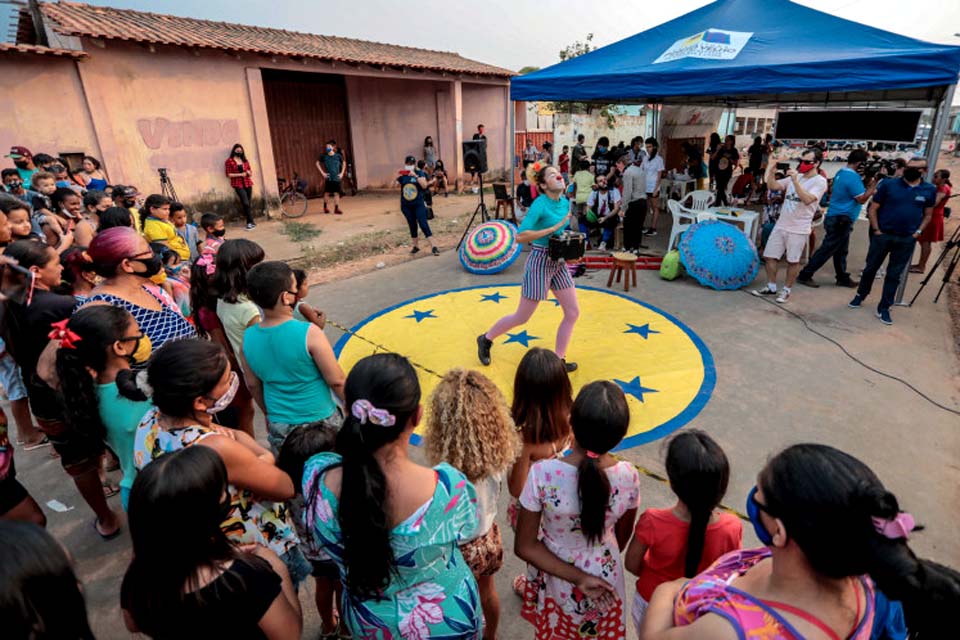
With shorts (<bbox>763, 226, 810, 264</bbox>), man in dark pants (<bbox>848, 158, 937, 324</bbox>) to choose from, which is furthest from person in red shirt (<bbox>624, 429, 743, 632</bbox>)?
shorts (<bbox>763, 226, 810, 264</bbox>)

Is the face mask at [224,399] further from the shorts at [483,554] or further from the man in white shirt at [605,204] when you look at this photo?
the man in white shirt at [605,204]

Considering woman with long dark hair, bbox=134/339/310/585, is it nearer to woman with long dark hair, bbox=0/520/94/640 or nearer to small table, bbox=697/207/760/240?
woman with long dark hair, bbox=0/520/94/640

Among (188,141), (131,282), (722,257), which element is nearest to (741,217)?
(722,257)

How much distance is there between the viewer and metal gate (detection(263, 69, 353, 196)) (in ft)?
46.5

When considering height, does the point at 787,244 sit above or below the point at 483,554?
above

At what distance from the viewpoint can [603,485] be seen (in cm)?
170

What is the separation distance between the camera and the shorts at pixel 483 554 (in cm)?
193

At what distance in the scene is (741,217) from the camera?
7.86m

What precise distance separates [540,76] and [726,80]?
292 cm

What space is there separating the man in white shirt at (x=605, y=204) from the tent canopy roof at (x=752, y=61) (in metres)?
1.52

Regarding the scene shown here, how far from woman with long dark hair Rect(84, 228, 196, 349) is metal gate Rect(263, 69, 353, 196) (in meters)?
12.7

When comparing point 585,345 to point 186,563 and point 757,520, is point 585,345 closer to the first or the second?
point 757,520

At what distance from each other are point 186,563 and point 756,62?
301 inches

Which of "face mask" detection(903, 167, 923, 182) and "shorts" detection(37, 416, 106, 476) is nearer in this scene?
"shorts" detection(37, 416, 106, 476)
